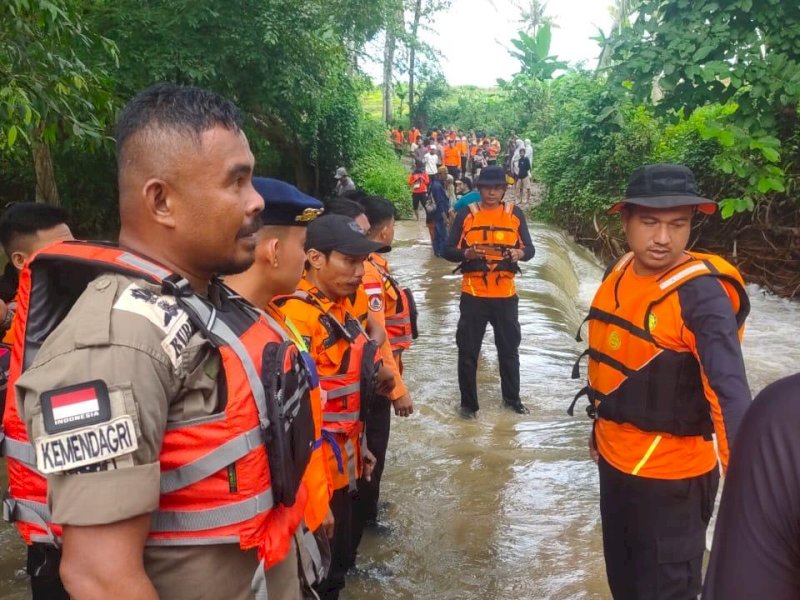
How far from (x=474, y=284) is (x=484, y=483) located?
1.80 m

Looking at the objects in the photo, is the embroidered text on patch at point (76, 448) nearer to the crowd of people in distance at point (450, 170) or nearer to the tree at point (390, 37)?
the crowd of people in distance at point (450, 170)

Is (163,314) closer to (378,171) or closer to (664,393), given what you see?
(664,393)

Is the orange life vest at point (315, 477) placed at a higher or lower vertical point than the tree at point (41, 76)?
lower

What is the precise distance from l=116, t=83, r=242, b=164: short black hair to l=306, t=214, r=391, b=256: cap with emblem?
1.59 metres

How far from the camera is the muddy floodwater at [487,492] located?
151 inches

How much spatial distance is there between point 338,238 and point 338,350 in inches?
20.5

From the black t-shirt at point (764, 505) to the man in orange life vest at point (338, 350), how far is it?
205 centimetres

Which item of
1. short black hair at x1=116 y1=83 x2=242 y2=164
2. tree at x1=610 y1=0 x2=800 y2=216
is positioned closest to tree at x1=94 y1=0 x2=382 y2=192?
tree at x1=610 y1=0 x2=800 y2=216

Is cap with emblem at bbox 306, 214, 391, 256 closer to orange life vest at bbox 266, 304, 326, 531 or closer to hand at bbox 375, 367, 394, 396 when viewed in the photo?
hand at bbox 375, 367, 394, 396

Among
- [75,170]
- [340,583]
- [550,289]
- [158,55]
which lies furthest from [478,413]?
[75,170]

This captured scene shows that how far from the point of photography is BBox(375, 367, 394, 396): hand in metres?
3.65

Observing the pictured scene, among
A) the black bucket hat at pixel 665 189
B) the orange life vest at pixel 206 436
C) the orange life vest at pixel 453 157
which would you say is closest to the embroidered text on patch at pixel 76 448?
the orange life vest at pixel 206 436

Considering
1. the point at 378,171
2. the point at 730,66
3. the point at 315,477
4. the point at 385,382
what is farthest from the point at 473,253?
the point at 378,171

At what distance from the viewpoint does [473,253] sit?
5.96 meters
